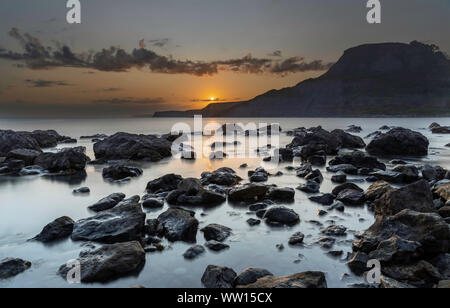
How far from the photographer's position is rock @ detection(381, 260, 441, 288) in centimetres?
616

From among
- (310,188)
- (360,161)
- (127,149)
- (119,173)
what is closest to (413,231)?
(310,188)

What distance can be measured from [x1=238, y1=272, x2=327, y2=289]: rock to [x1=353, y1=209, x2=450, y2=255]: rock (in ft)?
8.06

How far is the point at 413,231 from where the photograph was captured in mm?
7453

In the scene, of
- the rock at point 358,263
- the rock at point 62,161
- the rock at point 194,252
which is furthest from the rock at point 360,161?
the rock at point 62,161

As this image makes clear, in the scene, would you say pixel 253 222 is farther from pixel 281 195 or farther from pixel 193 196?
pixel 193 196

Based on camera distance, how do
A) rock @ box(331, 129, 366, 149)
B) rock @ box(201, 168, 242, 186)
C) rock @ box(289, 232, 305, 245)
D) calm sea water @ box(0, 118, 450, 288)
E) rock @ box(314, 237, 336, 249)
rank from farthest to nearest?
rock @ box(331, 129, 366, 149) → rock @ box(201, 168, 242, 186) → rock @ box(289, 232, 305, 245) → rock @ box(314, 237, 336, 249) → calm sea water @ box(0, 118, 450, 288)

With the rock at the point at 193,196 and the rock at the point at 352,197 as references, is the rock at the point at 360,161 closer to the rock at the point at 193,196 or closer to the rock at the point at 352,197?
the rock at the point at 352,197

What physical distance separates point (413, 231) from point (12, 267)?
9.84 m

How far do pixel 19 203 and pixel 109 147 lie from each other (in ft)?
49.8

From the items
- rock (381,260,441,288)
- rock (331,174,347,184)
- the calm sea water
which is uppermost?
rock (331,174,347,184)

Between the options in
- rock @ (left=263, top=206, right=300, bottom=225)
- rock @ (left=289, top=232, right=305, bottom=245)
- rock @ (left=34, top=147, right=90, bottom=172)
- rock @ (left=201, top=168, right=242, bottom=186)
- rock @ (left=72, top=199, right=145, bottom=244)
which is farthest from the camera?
rock @ (left=34, top=147, right=90, bottom=172)

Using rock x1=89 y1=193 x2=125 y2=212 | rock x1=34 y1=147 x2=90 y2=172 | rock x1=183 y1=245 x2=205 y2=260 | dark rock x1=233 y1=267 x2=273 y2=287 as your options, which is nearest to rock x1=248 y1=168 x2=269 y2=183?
rock x1=89 y1=193 x2=125 y2=212

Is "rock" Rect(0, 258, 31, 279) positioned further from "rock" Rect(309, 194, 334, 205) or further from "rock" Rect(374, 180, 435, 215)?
"rock" Rect(374, 180, 435, 215)

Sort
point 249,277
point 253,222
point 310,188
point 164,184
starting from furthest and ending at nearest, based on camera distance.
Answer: point 164,184, point 310,188, point 253,222, point 249,277
